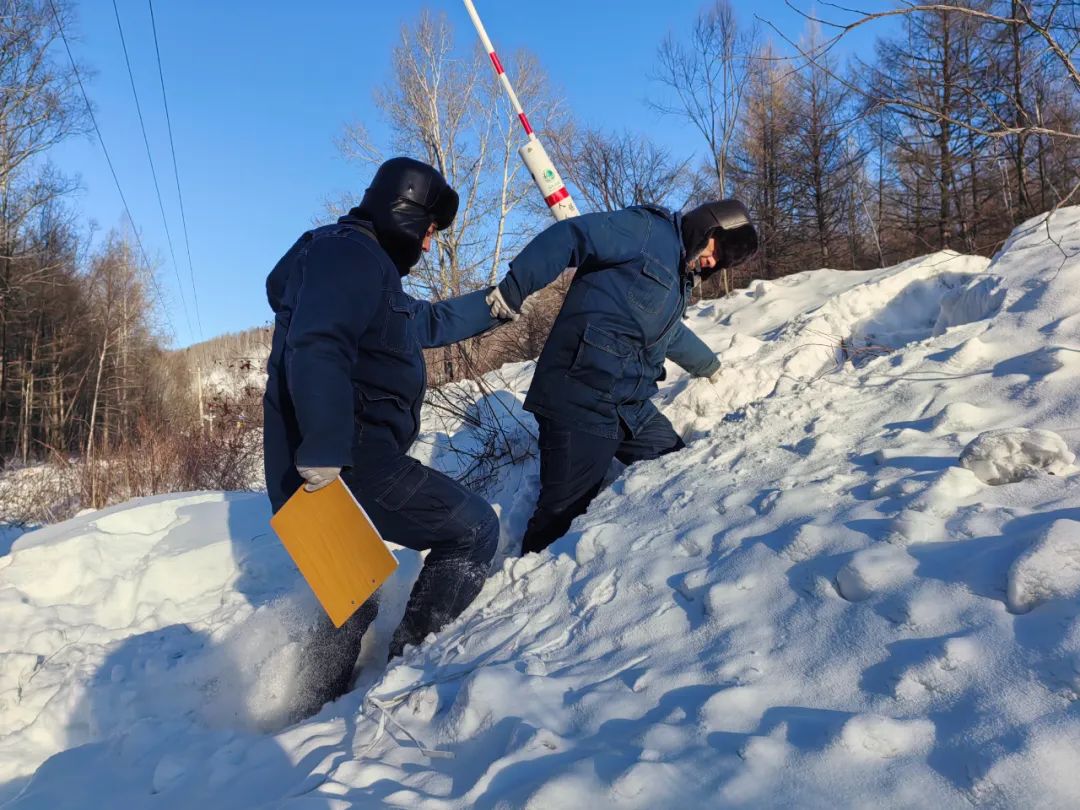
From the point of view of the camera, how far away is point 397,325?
2666 millimetres

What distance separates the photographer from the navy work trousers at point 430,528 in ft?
8.81

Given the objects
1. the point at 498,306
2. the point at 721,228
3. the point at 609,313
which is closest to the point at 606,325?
the point at 609,313

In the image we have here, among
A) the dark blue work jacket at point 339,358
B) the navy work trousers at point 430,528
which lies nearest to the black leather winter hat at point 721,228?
the dark blue work jacket at point 339,358

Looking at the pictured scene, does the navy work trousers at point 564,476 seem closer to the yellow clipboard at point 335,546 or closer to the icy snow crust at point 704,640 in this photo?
the icy snow crust at point 704,640

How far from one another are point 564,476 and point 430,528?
88cm

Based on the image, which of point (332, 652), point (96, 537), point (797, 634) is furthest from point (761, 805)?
point (96, 537)

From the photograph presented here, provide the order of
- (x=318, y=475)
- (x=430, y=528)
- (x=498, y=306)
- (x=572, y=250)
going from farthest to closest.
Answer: (x=572, y=250) → (x=498, y=306) → (x=430, y=528) → (x=318, y=475)

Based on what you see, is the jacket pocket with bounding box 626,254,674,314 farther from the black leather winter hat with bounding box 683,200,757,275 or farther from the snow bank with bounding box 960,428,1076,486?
the snow bank with bounding box 960,428,1076,486

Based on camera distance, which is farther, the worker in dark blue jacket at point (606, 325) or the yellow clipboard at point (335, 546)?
the worker in dark blue jacket at point (606, 325)

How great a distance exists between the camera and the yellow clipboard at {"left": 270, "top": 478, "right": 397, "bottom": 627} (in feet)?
7.91

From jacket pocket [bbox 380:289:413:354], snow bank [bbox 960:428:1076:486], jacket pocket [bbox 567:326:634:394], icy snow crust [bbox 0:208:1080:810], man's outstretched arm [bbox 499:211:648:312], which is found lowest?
icy snow crust [bbox 0:208:1080:810]

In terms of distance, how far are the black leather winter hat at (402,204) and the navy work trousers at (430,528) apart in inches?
32.2

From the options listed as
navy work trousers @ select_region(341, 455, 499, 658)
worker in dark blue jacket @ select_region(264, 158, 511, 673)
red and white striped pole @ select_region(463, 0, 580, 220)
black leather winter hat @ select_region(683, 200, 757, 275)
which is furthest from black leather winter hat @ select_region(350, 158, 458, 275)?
Result: red and white striped pole @ select_region(463, 0, 580, 220)

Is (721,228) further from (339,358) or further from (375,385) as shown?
(339,358)
